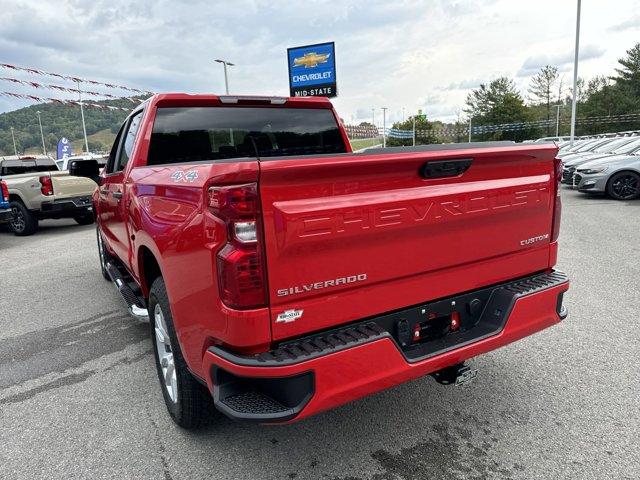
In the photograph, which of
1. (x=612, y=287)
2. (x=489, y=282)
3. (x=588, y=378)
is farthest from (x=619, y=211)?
(x=489, y=282)

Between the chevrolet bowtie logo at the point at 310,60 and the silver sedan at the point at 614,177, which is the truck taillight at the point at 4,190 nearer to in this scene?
the silver sedan at the point at 614,177

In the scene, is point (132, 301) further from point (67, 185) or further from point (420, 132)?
point (420, 132)

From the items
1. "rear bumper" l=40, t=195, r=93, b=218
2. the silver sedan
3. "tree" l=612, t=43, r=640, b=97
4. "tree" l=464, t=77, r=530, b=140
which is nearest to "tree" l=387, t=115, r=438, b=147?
"tree" l=464, t=77, r=530, b=140

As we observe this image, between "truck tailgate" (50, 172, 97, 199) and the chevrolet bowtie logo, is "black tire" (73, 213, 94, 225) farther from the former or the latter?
the chevrolet bowtie logo

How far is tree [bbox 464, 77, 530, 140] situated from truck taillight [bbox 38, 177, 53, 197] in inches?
2330

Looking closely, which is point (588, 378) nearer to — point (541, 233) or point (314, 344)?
point (541, 233)

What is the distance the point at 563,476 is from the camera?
232 cm

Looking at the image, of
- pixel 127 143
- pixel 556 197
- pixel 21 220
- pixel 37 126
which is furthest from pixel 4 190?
pixel 37 126

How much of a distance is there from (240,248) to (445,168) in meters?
1.07

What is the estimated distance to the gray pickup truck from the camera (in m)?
10.5

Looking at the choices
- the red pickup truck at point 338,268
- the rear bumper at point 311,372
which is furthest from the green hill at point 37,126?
the rear bumper at point 311,372

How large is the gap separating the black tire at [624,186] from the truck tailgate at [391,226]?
10892 mm

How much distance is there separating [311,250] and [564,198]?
12911 millimetres

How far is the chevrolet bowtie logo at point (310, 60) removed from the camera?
2258cm
